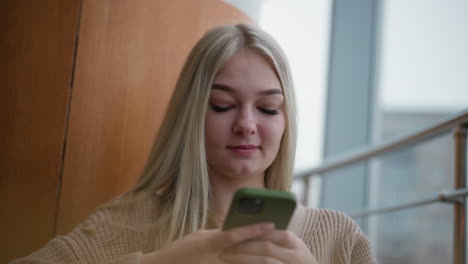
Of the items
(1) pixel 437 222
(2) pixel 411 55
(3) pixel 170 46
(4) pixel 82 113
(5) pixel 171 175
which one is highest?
(2) pixel 411 55

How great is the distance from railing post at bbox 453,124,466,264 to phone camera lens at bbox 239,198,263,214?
85 centimetres

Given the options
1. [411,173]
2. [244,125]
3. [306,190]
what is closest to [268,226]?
[244,125]

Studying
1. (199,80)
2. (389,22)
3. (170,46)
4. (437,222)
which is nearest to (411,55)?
(389,22)

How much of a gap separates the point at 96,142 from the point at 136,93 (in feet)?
0.56

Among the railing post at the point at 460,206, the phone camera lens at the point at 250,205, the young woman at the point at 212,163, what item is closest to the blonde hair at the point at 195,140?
the young woman at the point at 212,163

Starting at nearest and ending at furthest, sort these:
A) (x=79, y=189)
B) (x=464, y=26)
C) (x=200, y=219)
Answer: (x=200, y=219), (x=79, y=189), (x=464, y=26)

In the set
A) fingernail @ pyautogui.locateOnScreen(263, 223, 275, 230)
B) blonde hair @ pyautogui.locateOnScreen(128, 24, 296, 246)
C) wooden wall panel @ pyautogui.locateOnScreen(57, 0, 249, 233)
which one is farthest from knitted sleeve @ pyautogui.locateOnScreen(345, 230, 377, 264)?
wooden wall panel @ pyautogui.locateOnScreen(57, 0, 249, 233)

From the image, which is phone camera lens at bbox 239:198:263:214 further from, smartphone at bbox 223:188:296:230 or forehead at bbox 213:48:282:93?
forehead at bbox 213:48:282:93

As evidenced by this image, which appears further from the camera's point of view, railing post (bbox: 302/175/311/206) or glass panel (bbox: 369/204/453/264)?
glass panel (bbox: 369/204/453/264)

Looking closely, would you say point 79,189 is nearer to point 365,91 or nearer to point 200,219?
point 200,219

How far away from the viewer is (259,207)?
763 mm

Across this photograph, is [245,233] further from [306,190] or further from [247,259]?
[306,190]

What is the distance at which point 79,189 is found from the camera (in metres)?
1.34

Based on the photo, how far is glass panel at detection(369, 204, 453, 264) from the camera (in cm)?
309
